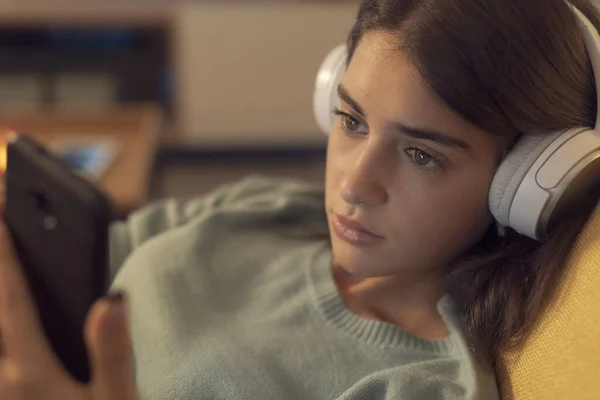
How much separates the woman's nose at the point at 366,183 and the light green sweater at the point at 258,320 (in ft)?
0.52

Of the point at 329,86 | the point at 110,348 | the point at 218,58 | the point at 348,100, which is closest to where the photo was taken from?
the point at 110,348

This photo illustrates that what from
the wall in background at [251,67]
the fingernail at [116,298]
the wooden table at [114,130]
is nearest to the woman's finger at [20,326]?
the fingernail at [116,298]

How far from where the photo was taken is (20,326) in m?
0.57

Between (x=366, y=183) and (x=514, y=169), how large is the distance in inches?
5.6

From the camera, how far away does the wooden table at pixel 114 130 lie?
1.45 m

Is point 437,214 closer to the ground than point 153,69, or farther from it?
farther from it

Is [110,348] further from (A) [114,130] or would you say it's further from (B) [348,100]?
(A) [114,130]

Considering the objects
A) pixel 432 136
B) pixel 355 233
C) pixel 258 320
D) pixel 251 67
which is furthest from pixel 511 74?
pixel 251 67

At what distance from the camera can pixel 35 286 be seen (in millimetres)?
792

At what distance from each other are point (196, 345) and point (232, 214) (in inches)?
8.6

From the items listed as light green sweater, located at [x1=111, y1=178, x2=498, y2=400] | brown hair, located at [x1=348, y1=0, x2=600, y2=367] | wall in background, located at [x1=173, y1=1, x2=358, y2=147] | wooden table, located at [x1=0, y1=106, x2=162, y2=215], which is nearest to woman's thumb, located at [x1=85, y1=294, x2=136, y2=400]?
light green sweater, located at [x1=111, y1=178, x2=498, y2=400]

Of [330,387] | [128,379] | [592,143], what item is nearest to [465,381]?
[330,387]

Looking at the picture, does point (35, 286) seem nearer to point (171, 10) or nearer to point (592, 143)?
point (592, 143)

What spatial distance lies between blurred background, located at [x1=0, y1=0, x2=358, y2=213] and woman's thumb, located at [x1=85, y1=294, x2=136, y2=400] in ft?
6.44
